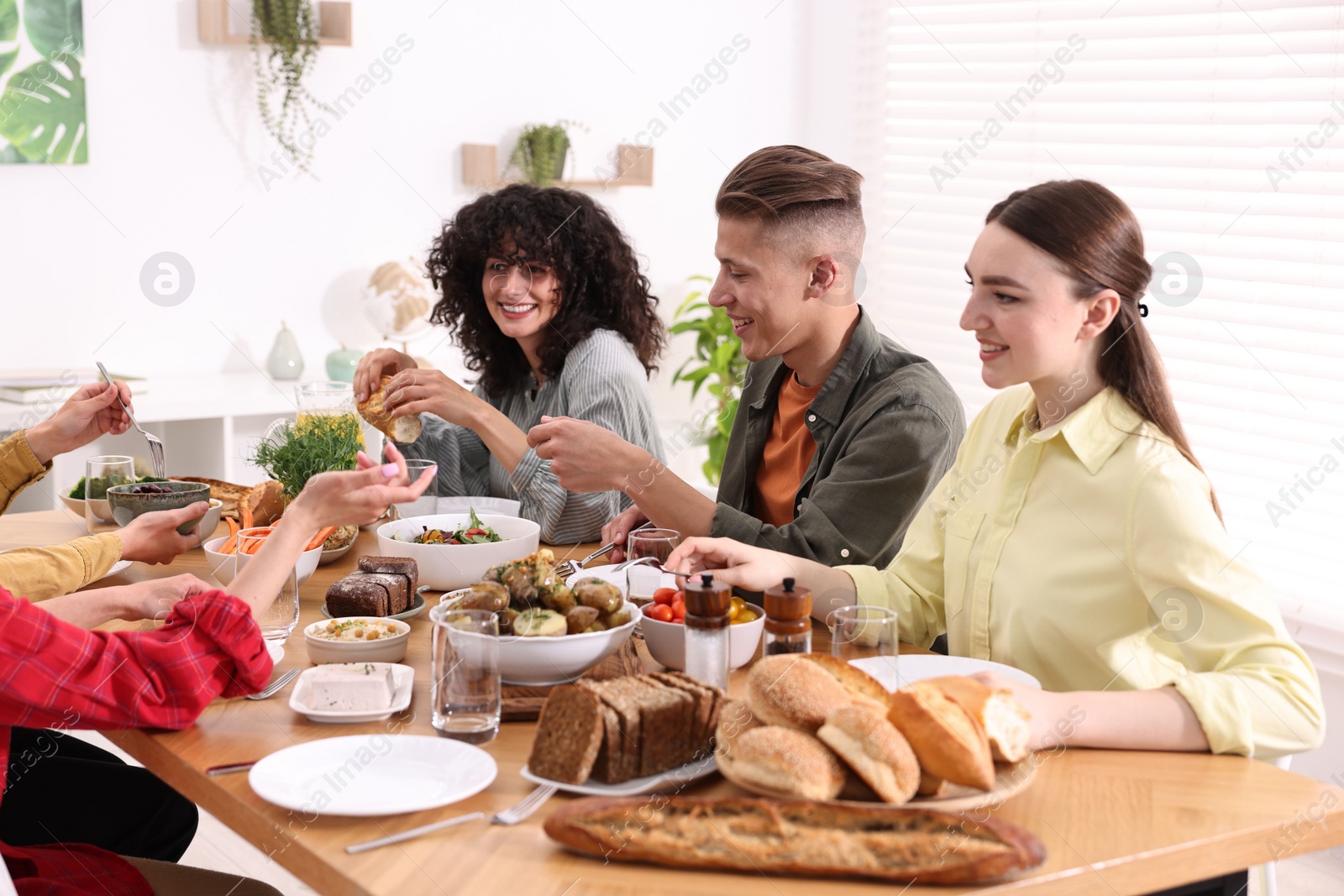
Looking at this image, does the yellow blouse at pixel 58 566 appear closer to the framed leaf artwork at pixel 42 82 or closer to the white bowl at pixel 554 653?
the white bowl at pixel 554 653

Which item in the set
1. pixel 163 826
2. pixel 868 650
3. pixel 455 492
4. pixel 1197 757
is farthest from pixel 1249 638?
pixel 455 492

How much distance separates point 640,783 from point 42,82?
3671 mm

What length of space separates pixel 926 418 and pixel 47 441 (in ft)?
5.67

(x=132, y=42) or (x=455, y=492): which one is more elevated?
(x=132, y=42)

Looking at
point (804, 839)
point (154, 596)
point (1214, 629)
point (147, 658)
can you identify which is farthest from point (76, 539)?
point (1214, 629)

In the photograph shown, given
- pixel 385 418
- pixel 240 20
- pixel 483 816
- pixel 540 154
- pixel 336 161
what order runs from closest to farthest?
1. pixel 483 816
2. pixel 385 418
3. pixel 240 20
4. pixel 336 161
5. pixel 540 154

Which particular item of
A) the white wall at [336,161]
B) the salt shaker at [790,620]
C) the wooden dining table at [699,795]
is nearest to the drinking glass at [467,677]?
the wooden dining table at [699,795]

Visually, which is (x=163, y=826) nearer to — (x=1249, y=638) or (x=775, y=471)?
(x=775, y=471)

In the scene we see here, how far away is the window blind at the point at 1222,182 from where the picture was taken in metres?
3.25

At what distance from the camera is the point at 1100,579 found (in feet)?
5.19

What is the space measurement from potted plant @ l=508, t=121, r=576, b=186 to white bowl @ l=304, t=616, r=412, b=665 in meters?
3.29

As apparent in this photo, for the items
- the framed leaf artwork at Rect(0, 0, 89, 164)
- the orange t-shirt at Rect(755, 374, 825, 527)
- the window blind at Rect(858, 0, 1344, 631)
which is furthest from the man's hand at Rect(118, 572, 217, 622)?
the framed leaf artwork at Rect(0, 0, 89, 164)

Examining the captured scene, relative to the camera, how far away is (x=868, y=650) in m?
1.46

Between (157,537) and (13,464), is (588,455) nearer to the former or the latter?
(157,537)
